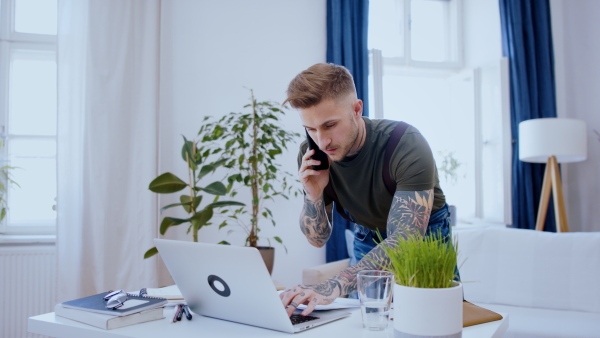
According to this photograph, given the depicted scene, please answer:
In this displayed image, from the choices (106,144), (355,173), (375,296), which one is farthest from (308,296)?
(106,144)

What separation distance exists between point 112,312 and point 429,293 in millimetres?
690

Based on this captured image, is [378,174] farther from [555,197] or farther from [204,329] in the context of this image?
[555,197]

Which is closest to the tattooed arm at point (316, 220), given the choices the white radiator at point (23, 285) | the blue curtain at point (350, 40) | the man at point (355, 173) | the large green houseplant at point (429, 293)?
the man at point (355, 173)

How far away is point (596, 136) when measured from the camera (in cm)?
406

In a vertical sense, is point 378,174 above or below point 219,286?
above

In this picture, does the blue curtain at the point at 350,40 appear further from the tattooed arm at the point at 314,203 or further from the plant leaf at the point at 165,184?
the tattooed arm at the point at 314,203

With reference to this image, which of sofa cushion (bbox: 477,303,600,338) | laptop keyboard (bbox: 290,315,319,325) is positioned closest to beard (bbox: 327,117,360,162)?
laptop keyboard (bbox: 290,315,319,325)

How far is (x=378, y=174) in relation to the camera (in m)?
A: 1.57

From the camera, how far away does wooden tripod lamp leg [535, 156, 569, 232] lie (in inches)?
148

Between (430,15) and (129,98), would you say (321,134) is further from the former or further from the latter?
(430,15)

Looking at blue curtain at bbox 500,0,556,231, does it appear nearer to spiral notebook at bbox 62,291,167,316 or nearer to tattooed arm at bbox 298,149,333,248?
tattooed arm at bbox 298,149,333,248

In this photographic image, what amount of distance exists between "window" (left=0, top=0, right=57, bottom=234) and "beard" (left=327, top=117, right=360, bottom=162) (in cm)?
276

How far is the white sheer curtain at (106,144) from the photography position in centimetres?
335

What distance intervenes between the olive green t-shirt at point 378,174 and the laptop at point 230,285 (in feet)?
1.44
